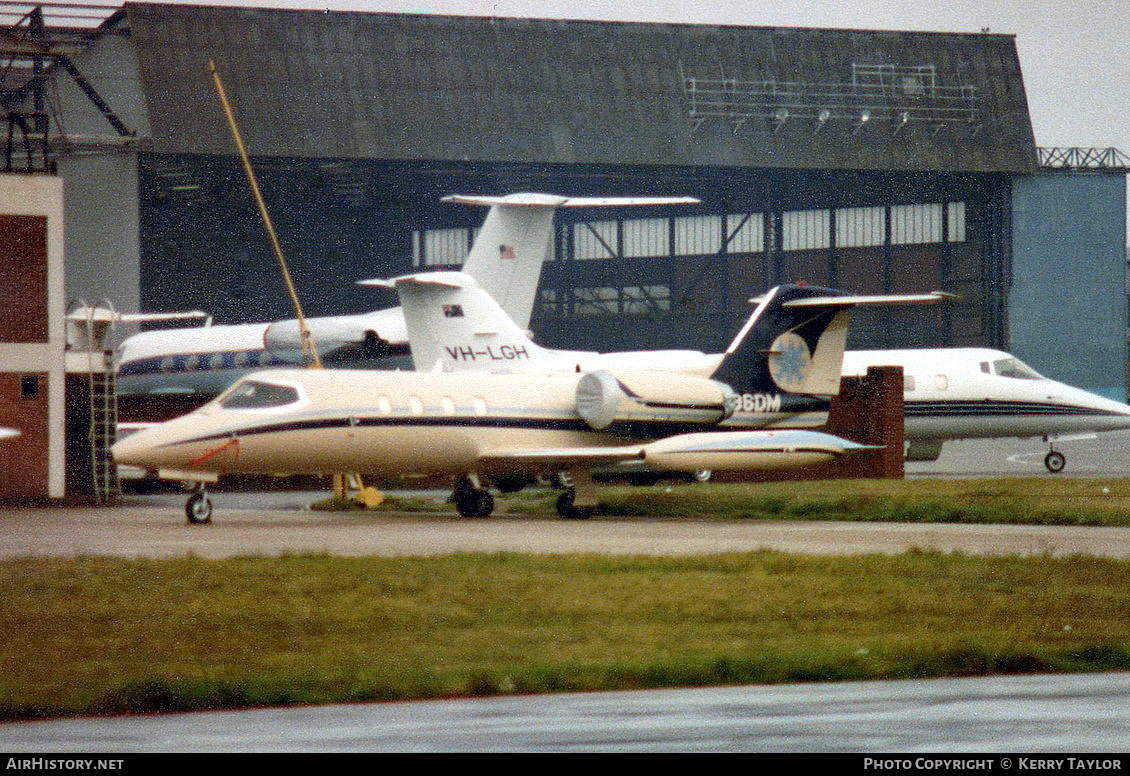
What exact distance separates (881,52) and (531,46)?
13515mm

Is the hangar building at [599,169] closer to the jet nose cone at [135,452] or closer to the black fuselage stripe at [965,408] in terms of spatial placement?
the black fuselage stripe at [965,408]

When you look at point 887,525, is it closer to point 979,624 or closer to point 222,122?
point 979,624

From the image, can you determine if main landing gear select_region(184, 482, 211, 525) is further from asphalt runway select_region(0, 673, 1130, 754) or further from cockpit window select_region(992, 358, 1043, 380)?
cockpit window select_region(992, 358, 1043, 380)

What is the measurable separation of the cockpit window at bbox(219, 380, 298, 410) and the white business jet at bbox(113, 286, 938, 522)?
2cm

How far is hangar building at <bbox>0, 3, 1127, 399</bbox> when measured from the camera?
5309 cm

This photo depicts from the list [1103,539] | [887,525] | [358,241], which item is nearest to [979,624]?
[1103,539]

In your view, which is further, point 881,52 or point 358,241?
point 358,241

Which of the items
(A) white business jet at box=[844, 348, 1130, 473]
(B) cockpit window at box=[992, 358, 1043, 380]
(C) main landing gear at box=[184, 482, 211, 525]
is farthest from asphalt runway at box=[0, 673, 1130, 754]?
(B) cockpit window at box=[992, 358, 1043, 380]

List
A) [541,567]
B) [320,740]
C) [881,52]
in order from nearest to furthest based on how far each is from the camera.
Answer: [320,740], [541,567], [881,52]

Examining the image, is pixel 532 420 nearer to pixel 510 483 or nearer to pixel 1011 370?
pixel 510 483

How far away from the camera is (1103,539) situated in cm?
2039

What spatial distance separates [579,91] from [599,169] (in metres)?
3.08

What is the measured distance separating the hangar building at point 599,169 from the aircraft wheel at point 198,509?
85.6 ft

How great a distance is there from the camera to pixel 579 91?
57000 mm
